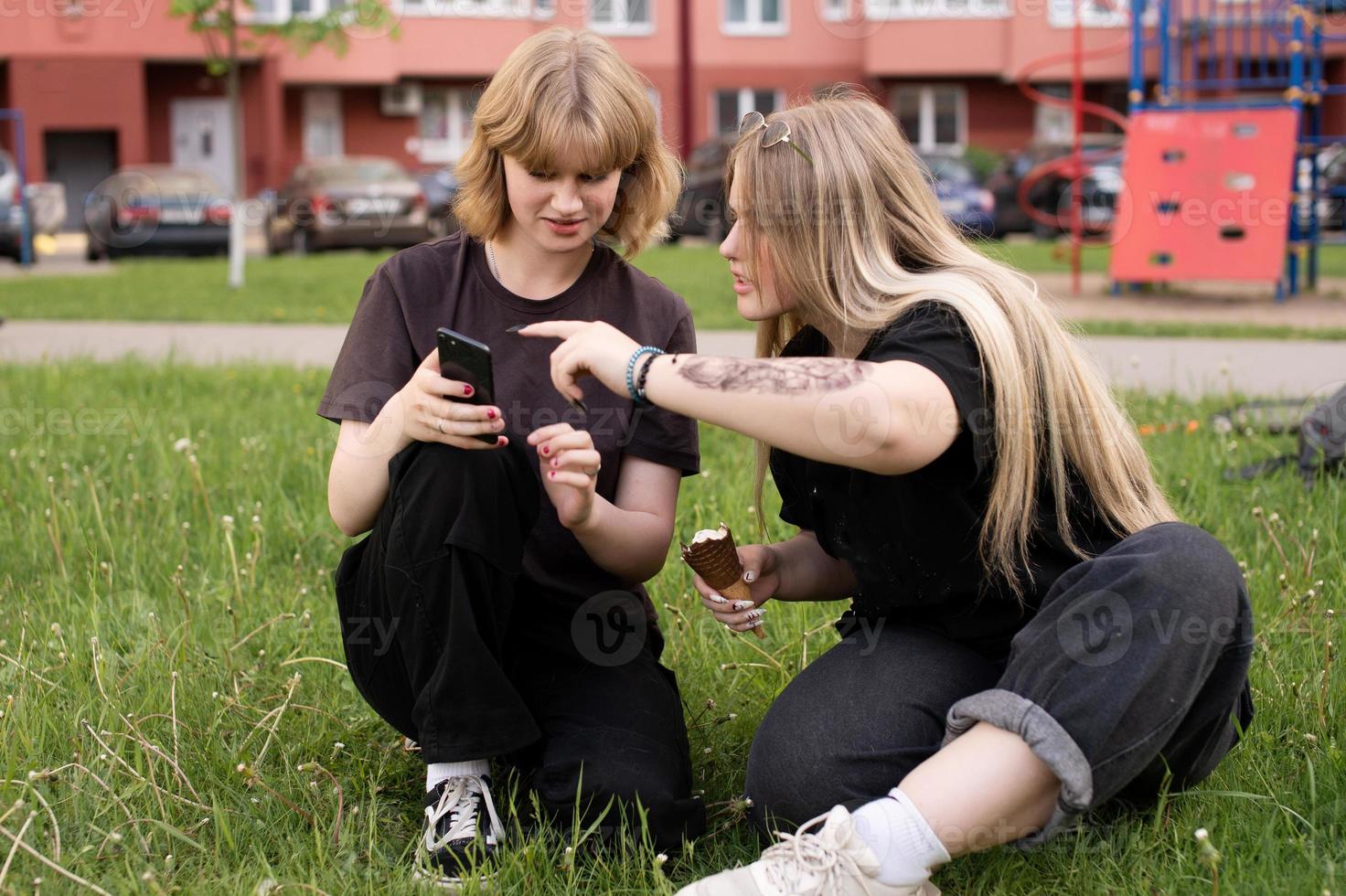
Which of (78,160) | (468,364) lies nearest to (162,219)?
(78,160)

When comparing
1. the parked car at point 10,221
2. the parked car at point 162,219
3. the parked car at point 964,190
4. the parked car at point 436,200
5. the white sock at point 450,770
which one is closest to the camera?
the white sock at point 450,770

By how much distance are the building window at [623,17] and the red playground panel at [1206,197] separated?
2040 cm

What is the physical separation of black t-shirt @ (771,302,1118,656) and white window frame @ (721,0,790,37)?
29008mm

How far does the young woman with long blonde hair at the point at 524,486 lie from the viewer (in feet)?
6.94

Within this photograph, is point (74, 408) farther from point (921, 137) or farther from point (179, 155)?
point (921, 137)

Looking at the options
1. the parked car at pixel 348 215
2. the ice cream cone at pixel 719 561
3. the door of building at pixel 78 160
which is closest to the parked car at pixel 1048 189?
the parked car at pixel 348 215

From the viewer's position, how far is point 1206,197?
9938 mm

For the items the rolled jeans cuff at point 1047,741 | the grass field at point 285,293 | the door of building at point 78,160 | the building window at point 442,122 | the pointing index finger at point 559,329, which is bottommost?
the rolled jeans cuff at point 1047,741

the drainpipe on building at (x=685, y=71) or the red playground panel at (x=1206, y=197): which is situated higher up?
the drainpipe on building at (x=685, y=71)

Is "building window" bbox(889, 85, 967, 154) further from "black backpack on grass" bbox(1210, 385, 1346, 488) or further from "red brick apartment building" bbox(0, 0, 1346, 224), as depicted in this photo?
"black backpack on grass" bbox(1210, 385, 1346, 488)

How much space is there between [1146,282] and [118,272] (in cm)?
952

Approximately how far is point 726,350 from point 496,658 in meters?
4.73

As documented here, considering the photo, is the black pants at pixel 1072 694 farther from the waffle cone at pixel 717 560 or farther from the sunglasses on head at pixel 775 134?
the sunglasses on head at pixel 775 134

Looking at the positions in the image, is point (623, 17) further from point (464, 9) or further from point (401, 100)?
point (401, 100)
